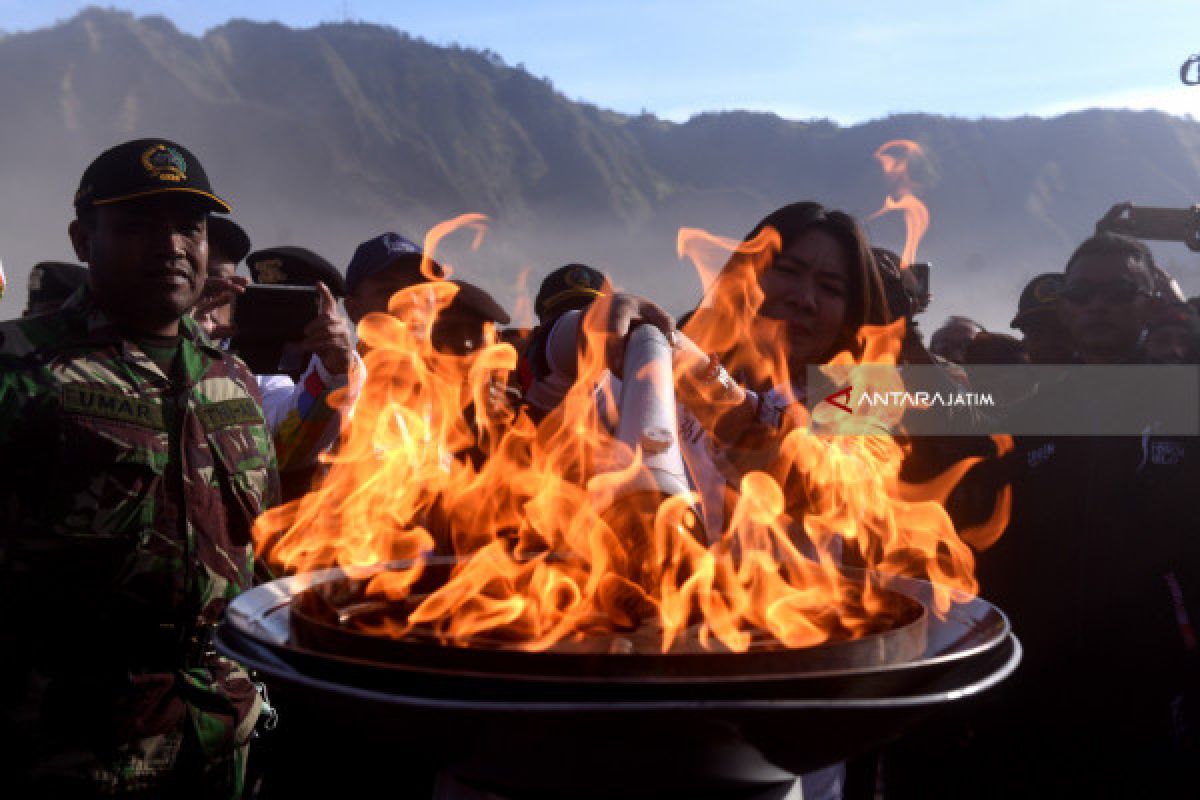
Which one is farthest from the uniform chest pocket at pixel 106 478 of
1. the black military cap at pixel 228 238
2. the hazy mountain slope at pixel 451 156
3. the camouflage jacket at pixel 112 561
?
the hazy mountain slope at pixel 451 156

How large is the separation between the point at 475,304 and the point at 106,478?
8.56ft

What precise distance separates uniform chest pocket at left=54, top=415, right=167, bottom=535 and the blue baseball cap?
6.54ft

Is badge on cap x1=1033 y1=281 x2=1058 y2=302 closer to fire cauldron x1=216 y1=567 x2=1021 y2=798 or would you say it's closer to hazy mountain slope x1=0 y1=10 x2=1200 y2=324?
fire cauldron x1=216 y1=567 x2=1021 y2=798

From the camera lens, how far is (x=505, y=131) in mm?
109000

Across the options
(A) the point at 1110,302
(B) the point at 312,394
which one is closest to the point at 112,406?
(B) the point at 312,394

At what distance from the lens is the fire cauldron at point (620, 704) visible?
1.39 meters

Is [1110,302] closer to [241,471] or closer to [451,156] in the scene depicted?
[241,471]

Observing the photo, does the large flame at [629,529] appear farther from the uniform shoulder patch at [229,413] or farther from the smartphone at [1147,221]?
the smartphone at [1147,221]

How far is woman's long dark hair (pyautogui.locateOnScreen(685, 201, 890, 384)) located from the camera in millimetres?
2814

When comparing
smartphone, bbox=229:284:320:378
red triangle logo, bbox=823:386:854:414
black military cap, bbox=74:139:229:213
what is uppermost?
black military cap, bbox=74:139:229:213

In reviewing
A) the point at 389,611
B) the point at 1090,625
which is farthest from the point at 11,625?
the point at 1090,625

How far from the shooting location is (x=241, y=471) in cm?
274

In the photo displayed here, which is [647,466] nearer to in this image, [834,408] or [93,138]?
[834,408]

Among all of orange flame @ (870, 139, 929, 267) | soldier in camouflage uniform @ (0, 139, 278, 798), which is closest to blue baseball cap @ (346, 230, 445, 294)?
soldier in camouflage uniform @ (0, 139, 278, 798)
